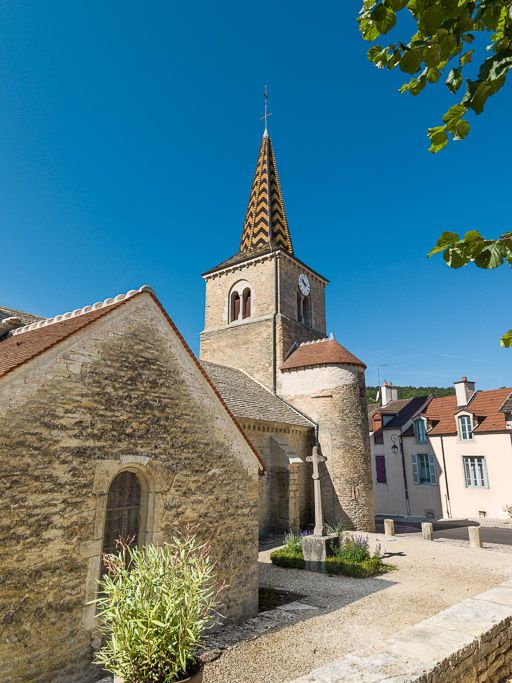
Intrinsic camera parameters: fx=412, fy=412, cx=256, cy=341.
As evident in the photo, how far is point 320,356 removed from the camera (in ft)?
65.9

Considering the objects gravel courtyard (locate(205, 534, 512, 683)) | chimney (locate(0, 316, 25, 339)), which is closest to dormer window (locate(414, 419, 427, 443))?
gravel courtyard (locate(205, 534, 512, 683))

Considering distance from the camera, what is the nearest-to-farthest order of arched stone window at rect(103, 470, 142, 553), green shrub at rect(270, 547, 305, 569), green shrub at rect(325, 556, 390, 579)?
arched stone window at rect(103, 470, 142, 553) → green shrub at rect(325, 556, 390, 579) → green shrub at rect(270, 547, 305, 569)

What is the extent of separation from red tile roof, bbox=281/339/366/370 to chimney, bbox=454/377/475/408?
10.5 meters

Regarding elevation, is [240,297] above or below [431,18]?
above

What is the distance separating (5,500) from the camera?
17.0 feet

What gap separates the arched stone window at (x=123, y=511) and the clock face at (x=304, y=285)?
64.6ft

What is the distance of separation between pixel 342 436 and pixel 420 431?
10535mm

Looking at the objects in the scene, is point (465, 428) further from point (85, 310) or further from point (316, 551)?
point (85, 310)

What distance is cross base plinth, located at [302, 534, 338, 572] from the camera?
11805 mm

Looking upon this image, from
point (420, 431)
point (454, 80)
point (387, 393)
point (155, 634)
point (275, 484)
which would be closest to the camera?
point (454, 80)

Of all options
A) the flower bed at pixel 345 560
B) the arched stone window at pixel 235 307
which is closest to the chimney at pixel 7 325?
the flower bed at pixel 345 560

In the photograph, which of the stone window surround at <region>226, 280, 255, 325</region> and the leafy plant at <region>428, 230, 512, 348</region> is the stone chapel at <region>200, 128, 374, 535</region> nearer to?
the stone window surround at <region>226, 280, 255, 325</region>

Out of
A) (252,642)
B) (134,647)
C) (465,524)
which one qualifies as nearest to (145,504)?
(252,642)

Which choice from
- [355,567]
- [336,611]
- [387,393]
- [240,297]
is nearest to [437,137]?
[336,611]
